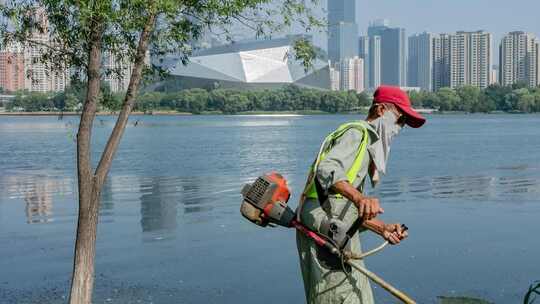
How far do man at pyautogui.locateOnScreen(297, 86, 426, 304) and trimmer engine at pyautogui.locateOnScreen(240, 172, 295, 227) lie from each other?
128 mm

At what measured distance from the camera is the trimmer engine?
166 inches

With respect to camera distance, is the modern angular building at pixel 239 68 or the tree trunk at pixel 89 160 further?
the modern angular building at pixel 239 68

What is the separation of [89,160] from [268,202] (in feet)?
11.3

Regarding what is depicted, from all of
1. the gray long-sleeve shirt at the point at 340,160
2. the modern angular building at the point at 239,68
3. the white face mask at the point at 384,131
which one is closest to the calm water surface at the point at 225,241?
the white face mask at the point at 384,131

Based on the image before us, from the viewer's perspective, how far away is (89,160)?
731cm

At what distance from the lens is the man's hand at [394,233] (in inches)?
161

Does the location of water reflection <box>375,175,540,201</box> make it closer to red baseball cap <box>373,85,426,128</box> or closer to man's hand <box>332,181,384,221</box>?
red baseball cap <box>373,85,426,128</box>

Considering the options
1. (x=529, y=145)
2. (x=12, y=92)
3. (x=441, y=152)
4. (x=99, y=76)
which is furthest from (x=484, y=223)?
(x=12, y=92)

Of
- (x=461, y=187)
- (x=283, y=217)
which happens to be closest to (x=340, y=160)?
(x=283, y=217)

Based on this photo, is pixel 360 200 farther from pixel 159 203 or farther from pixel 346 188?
pixel 159 203

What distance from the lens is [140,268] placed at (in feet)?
Result: 34.2

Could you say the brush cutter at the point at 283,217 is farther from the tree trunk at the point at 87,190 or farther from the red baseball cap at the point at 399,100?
the tree trunk at the point at 87,190

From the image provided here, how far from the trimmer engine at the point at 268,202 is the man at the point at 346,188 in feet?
0.42

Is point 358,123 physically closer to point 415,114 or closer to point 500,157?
point 415,114
